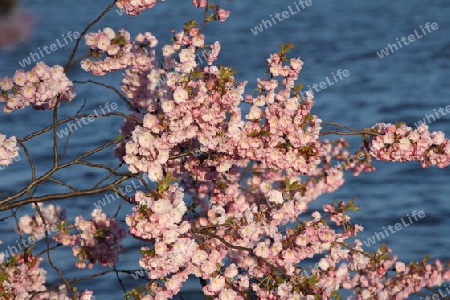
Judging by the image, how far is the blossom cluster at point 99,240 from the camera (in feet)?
18.4

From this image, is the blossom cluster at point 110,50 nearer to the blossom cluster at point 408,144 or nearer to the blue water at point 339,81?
the blossom cluster at point 408,144

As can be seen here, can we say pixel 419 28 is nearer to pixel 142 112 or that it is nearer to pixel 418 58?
pixel 418 58

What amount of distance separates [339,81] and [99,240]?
13.2 meters

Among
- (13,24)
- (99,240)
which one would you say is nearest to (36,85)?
(99,240)

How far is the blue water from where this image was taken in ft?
35.9

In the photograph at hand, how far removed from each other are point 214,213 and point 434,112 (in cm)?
1071

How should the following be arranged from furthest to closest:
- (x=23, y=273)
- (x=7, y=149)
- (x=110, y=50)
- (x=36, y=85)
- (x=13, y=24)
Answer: (x=23, y=273) → (x=110, y=50) → (x=36, y=85) → (x=7, y=149) → (x=13, y=24)

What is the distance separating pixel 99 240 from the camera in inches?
222

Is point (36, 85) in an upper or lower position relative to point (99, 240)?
upper

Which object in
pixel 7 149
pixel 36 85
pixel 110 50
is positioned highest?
pixel 110 50

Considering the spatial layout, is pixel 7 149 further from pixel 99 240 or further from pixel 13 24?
pixel 13 24

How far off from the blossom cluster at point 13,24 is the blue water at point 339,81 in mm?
5870

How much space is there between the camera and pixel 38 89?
4.94 metres

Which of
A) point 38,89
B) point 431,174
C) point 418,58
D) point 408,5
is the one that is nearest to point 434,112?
point 431,174
